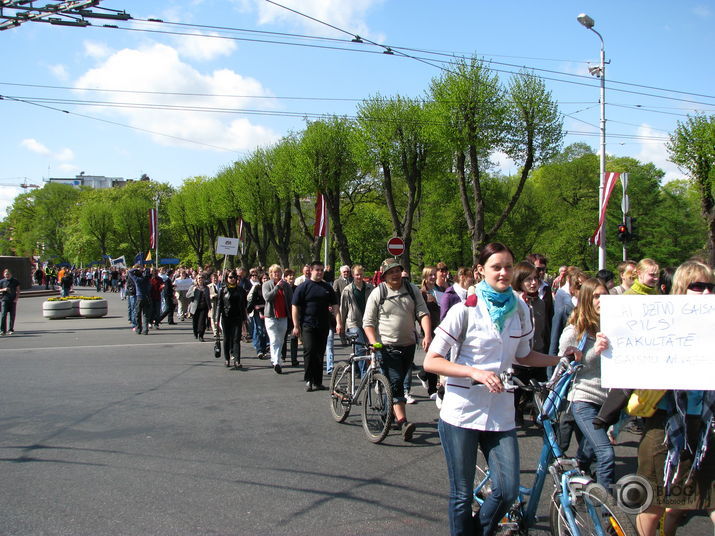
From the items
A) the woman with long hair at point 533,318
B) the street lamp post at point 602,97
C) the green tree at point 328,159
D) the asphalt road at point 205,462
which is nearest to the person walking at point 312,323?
the asphalt road at point 205,462

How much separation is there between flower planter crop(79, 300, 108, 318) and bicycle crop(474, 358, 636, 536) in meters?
23.6

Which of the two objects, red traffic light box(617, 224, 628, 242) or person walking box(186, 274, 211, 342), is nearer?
person walking box(186, 274, 211, 342)

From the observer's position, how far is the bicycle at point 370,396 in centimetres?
672

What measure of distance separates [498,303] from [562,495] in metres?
1.03

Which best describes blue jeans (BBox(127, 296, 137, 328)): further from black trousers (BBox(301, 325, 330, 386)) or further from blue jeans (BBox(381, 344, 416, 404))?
blue jeans (BBox(381, 344, 416, 404))

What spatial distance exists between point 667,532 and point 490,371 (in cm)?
152

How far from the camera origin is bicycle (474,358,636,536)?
3.17 metres

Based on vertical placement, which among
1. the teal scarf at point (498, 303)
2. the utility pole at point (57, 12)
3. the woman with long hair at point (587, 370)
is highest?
the utility pole at point (57, 12)

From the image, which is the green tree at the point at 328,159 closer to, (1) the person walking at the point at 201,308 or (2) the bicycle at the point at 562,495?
(1) the person walking at the point at 201,308

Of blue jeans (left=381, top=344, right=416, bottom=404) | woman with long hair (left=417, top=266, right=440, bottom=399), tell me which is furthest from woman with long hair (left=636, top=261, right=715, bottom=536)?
woman with long hair (left=417, top=266, right=440, bottom=399)

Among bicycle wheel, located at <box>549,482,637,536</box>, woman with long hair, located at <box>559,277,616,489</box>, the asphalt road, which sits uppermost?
woman with long hair, located at <box>559,277,616,489</box>

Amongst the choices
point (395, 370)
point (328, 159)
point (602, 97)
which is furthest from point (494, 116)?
point (395, 370)

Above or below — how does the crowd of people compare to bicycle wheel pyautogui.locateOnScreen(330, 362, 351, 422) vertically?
above

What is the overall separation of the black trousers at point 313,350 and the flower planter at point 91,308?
1771 centimetres
